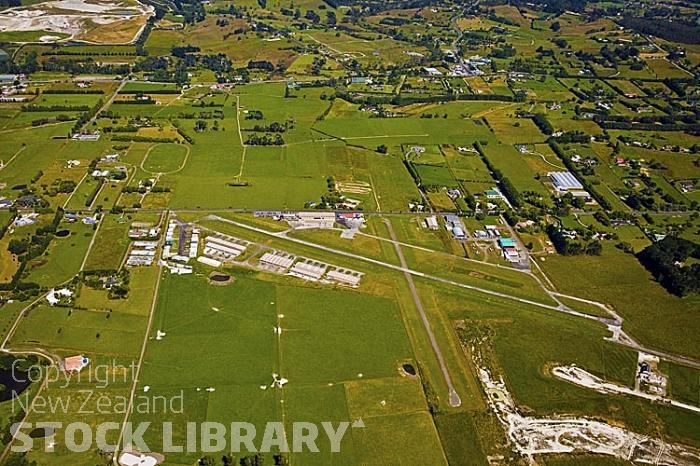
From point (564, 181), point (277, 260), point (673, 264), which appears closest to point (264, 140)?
point (277, 260)

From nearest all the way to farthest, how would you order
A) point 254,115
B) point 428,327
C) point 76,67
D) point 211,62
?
point 428,327
point 254,115
point 76,67
point 211,62

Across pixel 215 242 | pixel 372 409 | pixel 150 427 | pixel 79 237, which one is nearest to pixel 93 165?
pixel 79 237

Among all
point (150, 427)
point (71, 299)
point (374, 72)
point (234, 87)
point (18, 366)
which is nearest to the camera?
point (150, 427)

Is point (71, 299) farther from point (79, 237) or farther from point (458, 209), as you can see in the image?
point (458, 209)

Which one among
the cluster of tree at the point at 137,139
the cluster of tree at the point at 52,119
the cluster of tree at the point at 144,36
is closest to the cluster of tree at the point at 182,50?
the cluster of tree at the point at 144,36

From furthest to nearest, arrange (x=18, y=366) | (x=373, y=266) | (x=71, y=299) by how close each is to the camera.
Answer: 1. (x=373, y=266)
2. (x=71, y=299)
3. (x=18, y=366)

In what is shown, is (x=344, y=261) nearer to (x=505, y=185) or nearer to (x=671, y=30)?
(x=505, y=185)
